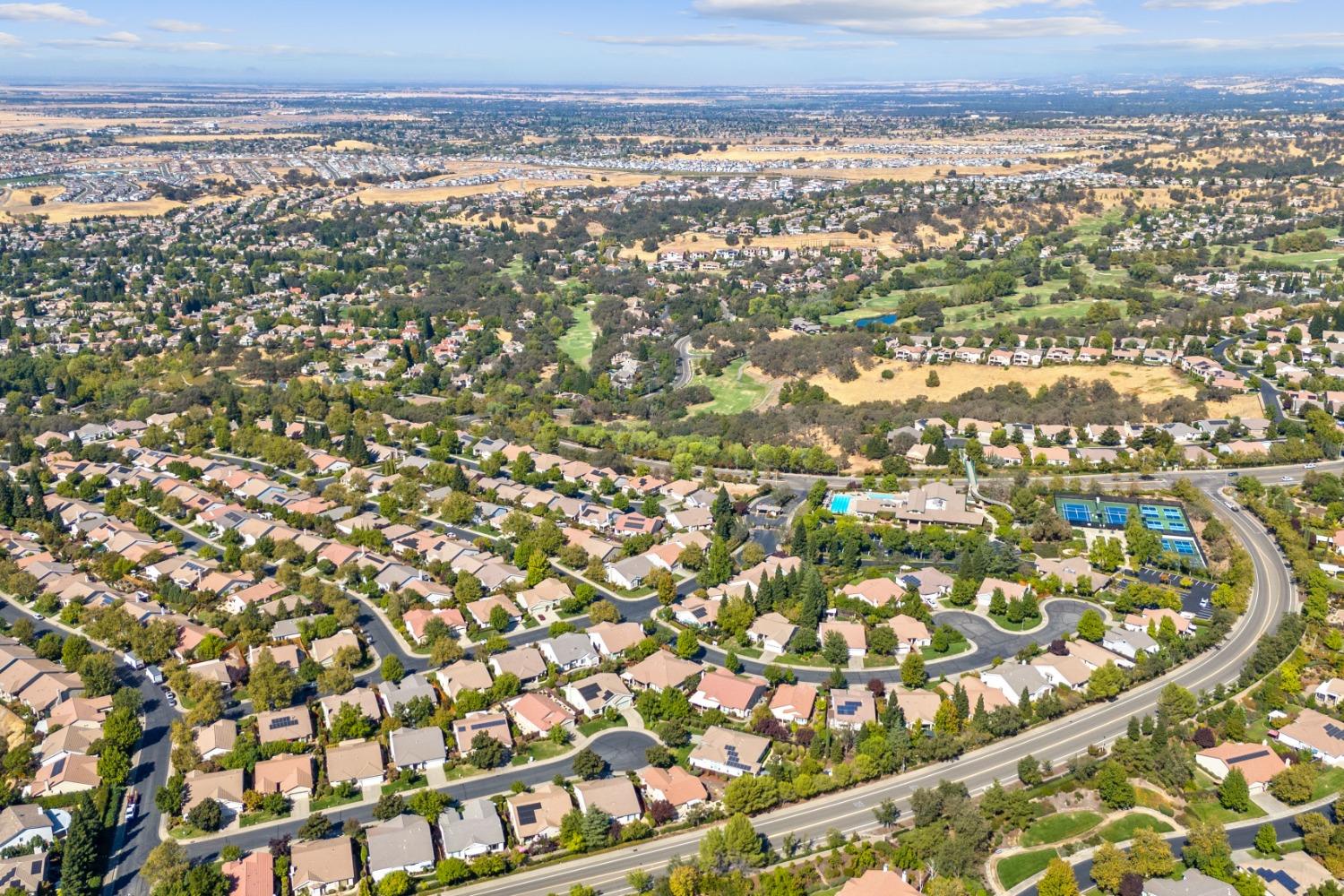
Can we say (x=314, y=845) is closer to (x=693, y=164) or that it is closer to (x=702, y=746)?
(x=702, y=746)

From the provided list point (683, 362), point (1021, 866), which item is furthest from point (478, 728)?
point (683, 362)

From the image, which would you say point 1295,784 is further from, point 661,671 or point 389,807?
point 389,807

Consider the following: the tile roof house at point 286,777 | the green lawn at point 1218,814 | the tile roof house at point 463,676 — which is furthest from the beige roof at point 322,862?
the green lawn at point 1218,814

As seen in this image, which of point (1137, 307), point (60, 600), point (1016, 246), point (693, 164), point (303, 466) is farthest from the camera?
point (693, 164)

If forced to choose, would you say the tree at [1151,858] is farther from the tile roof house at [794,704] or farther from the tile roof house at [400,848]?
the tile roof house at [400,848]

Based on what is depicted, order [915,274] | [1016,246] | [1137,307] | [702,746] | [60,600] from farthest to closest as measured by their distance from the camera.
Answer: [1016,246], [915,274], [1137,307], [60,600], [702,746]

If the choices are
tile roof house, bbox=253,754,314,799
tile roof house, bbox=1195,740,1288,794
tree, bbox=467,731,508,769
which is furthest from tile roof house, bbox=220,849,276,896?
tile roof house, bbox=1195,740,1288,794

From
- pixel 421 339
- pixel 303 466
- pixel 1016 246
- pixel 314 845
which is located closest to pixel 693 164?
pixel 1016 246
